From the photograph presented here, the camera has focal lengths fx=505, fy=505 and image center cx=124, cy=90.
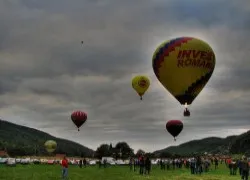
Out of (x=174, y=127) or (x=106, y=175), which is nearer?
(x=106, y=175)

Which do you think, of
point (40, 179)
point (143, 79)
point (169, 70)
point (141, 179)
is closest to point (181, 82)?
point (169, 70)

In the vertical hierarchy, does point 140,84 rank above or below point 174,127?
above

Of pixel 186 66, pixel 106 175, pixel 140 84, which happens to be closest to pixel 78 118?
pixel 140 84

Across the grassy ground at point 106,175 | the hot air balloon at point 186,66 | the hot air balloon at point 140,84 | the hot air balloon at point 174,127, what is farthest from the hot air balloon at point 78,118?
the hot air balloon at point 186,66

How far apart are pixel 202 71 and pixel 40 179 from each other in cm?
1772

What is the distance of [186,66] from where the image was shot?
4672 centimetres

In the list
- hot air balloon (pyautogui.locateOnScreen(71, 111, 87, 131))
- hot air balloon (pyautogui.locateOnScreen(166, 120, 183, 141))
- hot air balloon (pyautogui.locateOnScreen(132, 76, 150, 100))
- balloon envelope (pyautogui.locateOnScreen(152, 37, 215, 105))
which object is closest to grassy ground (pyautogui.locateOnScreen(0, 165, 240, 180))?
balloon envelope (pyautogui.locateOnScreen(152, 37, 215, 105))

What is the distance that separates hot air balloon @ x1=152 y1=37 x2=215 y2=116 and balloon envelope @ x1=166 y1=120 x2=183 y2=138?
28136 millimetres

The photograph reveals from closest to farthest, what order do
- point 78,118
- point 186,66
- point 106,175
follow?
1. point 186,66
2. point 106,175
3. point 78,118

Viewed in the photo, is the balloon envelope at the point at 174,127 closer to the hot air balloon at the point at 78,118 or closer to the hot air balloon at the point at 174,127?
the hot air balloon at the point at 174,127

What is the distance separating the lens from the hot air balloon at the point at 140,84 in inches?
3123

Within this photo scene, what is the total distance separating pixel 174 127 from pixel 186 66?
3054 centimetres

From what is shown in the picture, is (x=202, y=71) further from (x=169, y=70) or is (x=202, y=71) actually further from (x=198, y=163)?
(x=198, y=163)

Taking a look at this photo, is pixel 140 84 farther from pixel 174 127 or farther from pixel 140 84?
pixel 174 127
